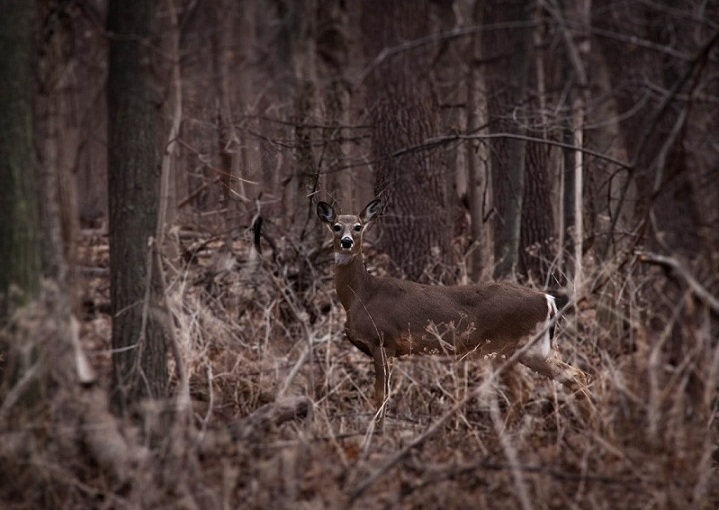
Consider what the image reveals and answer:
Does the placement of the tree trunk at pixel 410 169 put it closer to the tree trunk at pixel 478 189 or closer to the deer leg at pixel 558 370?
the tree trunk at pixel 478 189

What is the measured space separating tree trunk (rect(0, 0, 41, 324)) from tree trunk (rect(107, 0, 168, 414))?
48.9 inches

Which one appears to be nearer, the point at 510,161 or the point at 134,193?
the point at 134,193

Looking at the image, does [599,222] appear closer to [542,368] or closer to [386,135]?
[386,135]

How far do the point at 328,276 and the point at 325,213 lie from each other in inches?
42.7

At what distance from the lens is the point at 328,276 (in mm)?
9898

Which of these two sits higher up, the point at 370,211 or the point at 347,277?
the point at 370,211

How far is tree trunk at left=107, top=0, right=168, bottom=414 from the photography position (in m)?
6.51

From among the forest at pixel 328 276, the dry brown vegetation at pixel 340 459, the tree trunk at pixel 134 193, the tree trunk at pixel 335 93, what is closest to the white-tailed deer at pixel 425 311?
the forest at pixel 328 276

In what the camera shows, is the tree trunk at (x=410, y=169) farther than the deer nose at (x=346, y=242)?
Yes

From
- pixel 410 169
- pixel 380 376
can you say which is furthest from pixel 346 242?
pixel 410 169

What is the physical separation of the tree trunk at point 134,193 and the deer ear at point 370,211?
2468mm

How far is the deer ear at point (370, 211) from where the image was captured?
8.93 metres

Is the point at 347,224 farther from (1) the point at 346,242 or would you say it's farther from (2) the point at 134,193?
(2) the point at 134,193

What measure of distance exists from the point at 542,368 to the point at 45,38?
15.4ft
